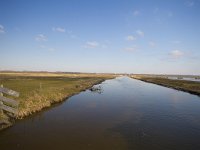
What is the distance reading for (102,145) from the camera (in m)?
11.6

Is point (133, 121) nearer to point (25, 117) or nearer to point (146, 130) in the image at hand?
point (146, 130)

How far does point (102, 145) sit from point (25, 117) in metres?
9.08

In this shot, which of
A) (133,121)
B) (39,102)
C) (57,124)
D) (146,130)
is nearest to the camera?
(146,130)

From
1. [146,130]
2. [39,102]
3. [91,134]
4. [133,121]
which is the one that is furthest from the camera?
[39,102]

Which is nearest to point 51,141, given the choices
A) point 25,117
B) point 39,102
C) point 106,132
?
point 106,132

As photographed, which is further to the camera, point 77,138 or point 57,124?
point 57,124

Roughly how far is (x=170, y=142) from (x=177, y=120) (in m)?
6.43

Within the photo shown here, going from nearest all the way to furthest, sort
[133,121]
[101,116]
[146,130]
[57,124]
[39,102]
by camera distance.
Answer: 1. [146,130]
2. [57,124]
3. [133,121]
4. [101,116]
5. [39,102]

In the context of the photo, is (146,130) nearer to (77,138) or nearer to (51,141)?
(77,138)

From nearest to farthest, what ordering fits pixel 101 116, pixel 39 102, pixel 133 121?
pixel 133 121 → pixel 101 116 → pixel 39 102

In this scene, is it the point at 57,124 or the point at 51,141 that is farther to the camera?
the point at 57,124

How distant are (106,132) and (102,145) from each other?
2.67 metres

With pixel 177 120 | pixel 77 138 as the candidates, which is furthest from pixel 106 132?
pixel 177 120

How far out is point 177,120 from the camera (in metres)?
18.2
